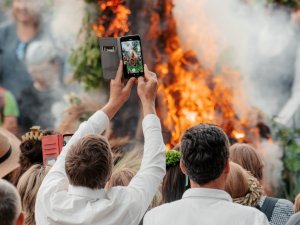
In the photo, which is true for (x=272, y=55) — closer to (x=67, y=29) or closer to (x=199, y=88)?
(x=199, y=88)

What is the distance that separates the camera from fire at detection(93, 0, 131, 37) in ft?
29.9

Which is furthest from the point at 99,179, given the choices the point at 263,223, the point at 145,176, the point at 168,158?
the point at 168,158

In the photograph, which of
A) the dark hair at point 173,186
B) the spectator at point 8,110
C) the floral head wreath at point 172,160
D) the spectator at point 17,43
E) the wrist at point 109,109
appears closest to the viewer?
the wrist at point 109,109

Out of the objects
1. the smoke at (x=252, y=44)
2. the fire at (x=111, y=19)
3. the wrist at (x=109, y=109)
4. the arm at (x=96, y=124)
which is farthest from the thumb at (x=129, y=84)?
the fire at (x=111, y=19)

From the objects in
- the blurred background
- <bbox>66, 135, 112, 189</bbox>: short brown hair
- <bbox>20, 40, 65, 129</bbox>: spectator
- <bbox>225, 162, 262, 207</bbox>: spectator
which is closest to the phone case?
<bbox>66, 135, 112, 189</bbox>: short brown hair

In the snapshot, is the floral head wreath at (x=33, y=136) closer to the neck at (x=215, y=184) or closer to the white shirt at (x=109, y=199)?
the white shirt at (x=109, y=199)

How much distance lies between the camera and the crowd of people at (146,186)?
2617 mm

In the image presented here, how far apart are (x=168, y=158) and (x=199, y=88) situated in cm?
499

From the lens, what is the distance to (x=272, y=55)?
892 centimetres

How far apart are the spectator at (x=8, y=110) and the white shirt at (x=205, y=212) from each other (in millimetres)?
7278

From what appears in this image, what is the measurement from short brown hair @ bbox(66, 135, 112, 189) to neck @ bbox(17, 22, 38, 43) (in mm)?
7169

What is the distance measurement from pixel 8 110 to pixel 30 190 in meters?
5.98

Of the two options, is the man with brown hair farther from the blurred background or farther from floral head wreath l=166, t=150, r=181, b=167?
the blurred background

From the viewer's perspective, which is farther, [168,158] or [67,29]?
[67,29]
